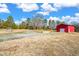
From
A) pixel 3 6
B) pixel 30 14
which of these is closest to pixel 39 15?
pixel 30 14

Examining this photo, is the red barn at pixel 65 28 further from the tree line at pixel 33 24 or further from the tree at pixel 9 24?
the tree at pixel 9 24

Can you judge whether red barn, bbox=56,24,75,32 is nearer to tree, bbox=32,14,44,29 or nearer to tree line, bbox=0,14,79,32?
tree line, bbox=0,14,79,32

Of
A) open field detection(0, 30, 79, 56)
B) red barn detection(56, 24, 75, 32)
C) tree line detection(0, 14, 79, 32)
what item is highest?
tree line detection(0, 14, 79, 32)

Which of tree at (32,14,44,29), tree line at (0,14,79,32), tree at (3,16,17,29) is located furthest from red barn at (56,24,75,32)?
tree at (3,16,17,29)

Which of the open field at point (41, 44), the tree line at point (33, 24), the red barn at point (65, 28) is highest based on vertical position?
the tree line at point (33, 24)

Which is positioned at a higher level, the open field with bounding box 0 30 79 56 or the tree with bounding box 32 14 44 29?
the tree with bounding box 32 14 44 29

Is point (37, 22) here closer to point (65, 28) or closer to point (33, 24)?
point (33, 24)

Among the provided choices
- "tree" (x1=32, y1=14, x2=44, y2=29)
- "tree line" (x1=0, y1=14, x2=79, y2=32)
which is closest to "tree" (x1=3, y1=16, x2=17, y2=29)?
"tree line" (x1=0, y1=14, x2=79, y2=32)

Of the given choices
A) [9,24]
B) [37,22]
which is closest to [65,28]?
[37,22]

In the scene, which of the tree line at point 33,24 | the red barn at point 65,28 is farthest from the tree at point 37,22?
the red barn at point 65,28
